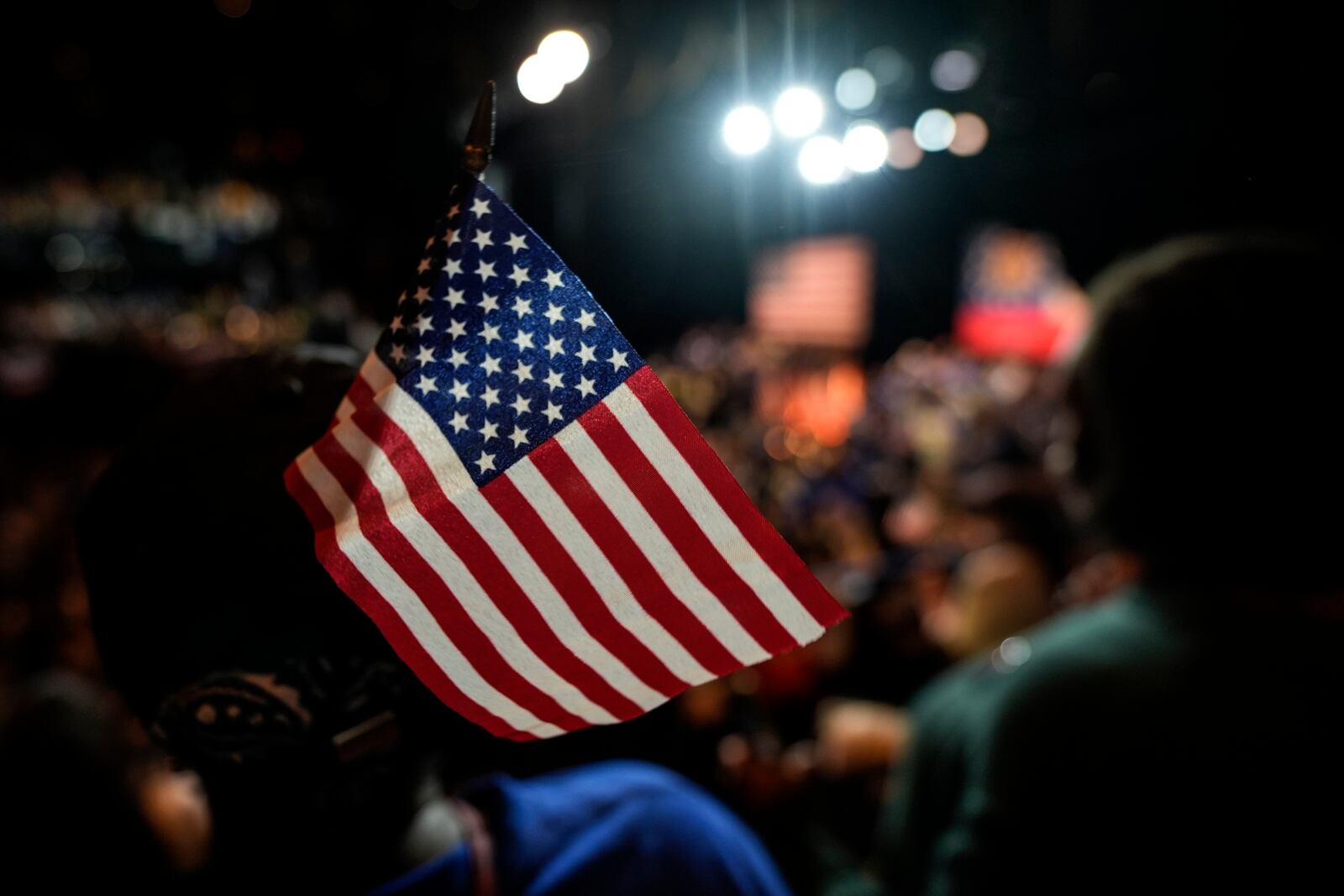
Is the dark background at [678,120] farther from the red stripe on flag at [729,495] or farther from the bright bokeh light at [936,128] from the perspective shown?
the red stripe on flag at [729,495]

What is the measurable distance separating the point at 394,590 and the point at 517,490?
0.59 feet

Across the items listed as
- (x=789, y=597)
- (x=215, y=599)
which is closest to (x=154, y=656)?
(x=215, y=599)

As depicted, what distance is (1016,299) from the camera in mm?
11188

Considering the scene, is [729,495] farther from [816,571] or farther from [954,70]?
[954,70]

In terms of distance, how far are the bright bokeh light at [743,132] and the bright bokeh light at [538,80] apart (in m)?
0.50

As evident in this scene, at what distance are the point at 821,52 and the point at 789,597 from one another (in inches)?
108

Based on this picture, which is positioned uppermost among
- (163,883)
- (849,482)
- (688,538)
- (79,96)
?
(79,96)

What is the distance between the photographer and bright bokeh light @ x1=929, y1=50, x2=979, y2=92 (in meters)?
4.03

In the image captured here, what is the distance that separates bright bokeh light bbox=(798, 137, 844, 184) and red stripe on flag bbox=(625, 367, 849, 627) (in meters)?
1.42

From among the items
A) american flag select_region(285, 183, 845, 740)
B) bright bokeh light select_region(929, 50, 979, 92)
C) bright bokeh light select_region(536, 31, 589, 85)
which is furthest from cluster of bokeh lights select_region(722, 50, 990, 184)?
american flag select_region(285, 183, 845, 740)

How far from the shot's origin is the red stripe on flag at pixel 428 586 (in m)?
0.84

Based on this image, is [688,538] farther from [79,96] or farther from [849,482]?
[79,96]

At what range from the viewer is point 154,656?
928 millimetres

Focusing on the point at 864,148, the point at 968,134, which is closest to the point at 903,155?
the point at 968,134
